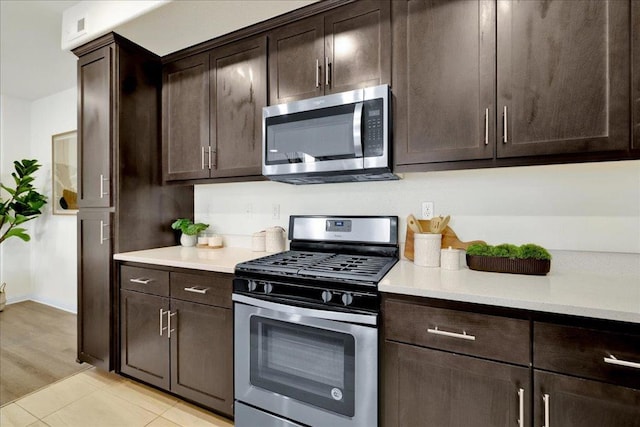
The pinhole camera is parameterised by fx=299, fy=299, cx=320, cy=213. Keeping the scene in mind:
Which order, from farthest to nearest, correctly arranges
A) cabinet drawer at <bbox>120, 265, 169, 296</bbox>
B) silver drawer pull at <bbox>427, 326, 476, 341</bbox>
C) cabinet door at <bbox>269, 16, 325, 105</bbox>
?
cabinet drawer at <bbox>120, 265, 169, 296</bbox>, cabinet door at <bbox>269, 16, 325, 105</bbox>, silver drawer pull at <bbox>427, 326, 476, 341</bbox>

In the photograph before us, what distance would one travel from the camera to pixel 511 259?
4.82 feet

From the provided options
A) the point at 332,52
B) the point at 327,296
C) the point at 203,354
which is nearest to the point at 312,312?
→ the point at 327,296

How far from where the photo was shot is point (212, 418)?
183 centimetres

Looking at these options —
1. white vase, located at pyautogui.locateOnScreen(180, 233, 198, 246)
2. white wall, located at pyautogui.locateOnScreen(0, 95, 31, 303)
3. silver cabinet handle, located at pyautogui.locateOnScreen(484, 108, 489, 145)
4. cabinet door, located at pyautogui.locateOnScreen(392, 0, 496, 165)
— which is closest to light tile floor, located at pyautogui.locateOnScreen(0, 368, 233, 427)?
white vase, located at pyautogui.locateOnScreen(180, 233, 198, 246)

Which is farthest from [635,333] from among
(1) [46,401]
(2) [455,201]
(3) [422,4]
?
(1) [46,401]

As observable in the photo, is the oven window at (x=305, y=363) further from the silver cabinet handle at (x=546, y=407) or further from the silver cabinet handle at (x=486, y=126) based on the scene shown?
the silver cabinet handle at (x=486, y=126)

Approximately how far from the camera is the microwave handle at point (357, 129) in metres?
1.61

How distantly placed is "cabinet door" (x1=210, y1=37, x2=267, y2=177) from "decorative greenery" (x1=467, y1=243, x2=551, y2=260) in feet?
4.57

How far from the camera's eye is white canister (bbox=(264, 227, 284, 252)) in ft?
7.16

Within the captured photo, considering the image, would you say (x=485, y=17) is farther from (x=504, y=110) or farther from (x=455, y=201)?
(x=455, y=201)

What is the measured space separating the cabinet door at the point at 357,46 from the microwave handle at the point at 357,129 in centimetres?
19

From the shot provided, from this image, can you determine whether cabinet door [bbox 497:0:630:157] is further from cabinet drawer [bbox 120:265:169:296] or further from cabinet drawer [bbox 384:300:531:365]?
cabinet drawer [bbox 120:265:169:296]

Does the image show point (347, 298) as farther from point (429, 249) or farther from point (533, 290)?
point (533, 290)

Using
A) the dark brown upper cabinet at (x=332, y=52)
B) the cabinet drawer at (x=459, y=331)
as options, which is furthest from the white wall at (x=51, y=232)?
the cabinet drawer at (x=459, y=331)
